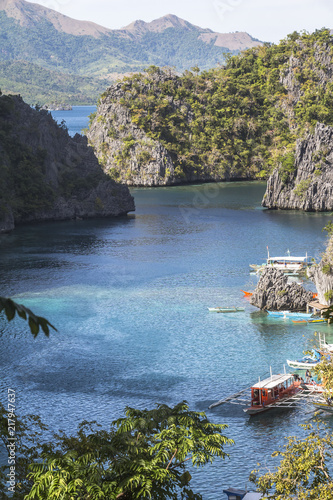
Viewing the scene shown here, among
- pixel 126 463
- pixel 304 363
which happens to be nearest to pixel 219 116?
pixel 304 363

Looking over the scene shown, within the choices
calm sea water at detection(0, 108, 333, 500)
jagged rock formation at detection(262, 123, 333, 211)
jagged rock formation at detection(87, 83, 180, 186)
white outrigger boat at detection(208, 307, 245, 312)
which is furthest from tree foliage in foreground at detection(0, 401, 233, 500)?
jagged rock formation at detection(87, 83, 180, 186)

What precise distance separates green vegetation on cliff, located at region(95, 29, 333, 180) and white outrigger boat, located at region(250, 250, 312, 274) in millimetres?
90132

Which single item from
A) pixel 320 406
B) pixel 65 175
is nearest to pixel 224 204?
pixel 65 175

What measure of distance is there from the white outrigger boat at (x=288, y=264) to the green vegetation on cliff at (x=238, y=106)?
296 ft

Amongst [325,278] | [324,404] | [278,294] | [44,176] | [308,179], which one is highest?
[44,176]

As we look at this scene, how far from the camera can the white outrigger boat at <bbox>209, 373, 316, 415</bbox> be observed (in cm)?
3959

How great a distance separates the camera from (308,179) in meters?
123

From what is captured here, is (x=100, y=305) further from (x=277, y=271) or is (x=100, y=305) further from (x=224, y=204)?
(x=224, y=204)

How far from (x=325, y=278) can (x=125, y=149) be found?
398 ft

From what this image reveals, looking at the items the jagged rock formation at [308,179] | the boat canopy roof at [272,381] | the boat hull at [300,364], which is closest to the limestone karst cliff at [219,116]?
the jagged rock formation at [308,179]

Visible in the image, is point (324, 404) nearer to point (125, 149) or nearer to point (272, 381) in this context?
point (272, 381)

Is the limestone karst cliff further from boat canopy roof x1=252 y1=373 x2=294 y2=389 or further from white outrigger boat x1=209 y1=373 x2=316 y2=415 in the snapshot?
white outrigger boat x1=209 y1=373 x2=316 y2=415

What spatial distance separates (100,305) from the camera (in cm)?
6328

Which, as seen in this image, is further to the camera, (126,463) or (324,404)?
(324,404)
